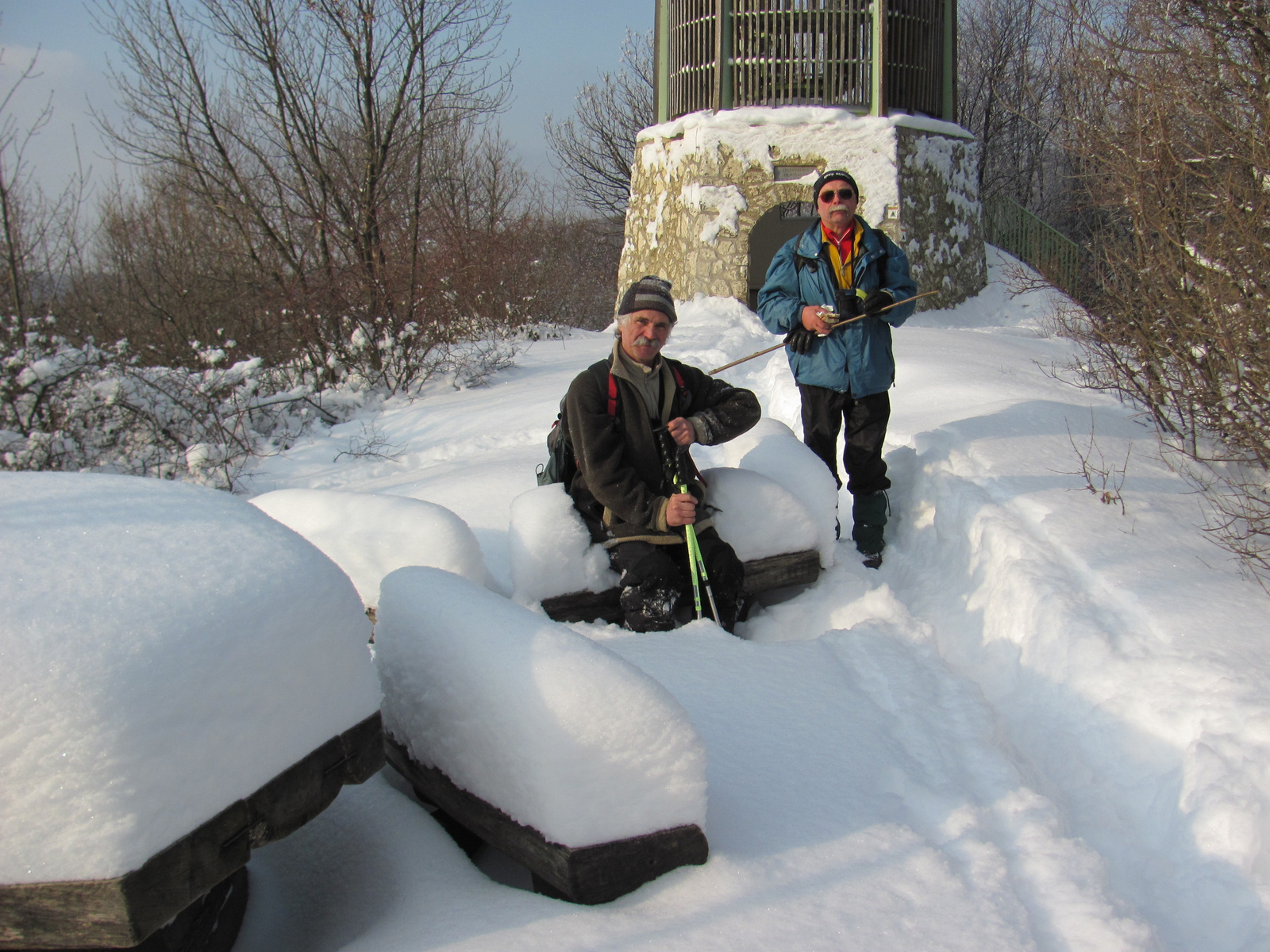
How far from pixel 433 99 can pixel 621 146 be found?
510 inches

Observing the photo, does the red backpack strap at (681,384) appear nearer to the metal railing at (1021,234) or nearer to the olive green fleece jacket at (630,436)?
the olive green fleece jacket at (630,436)

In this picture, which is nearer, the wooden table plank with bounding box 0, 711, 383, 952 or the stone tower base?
the wooden table plank with bounding box 0, 711, 383, 952

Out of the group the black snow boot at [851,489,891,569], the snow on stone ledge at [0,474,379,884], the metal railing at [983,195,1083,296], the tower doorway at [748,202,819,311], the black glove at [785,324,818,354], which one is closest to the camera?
the snow on stone ledge at [0,474,379,884]

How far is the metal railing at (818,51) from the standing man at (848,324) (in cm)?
765

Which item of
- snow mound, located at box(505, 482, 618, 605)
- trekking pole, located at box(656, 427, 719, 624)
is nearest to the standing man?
trekking pole, located at box(656, 427, 719, 624)

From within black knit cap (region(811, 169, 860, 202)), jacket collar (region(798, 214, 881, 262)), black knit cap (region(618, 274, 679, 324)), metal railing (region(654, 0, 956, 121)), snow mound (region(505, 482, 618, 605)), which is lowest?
snow mound (region(505, 482, 618, 605))

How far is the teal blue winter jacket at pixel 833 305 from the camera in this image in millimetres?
4152

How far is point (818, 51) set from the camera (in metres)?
10.9

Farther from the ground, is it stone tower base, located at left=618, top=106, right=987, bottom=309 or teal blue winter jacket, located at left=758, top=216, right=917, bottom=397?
stone tower base, located at left=618, top=106, right=987, bottom=309

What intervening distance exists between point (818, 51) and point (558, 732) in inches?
433

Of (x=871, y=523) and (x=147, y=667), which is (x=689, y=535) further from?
(x=147, y=667)

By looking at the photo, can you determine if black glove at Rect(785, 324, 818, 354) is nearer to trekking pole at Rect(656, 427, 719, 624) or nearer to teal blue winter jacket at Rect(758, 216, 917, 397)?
teal blue winter jacket at Rect(758, 216, 917, 397)

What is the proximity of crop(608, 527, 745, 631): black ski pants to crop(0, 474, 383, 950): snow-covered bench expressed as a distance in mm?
1585

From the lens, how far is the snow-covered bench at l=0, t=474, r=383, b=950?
142 cm
